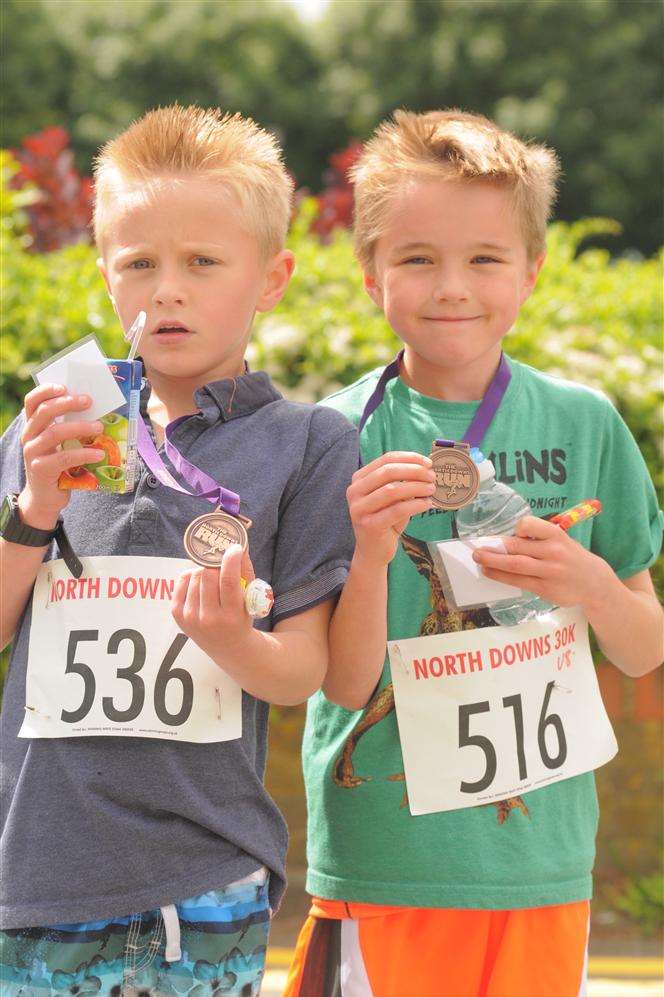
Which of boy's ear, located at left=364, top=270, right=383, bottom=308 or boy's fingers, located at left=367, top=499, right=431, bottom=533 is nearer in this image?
boy's fingers, located at left=367, top=499, right=431, bottom=533

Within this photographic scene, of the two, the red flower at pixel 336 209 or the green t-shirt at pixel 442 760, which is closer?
the green t-shirt at pixel 442 760

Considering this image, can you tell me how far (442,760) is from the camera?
7.59 feet

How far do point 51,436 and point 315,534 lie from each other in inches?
18.4

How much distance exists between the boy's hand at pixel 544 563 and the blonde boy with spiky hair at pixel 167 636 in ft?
0.96

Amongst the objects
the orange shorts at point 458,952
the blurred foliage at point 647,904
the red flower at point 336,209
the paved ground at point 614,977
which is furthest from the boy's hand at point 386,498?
the red flower at point 336,209

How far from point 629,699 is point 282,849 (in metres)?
2.71

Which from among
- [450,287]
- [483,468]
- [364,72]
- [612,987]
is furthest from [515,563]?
[364,72]

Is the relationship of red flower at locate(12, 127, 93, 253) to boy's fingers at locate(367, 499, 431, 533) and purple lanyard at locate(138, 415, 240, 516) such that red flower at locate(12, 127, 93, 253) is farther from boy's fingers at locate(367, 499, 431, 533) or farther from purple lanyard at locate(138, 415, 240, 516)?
boy's fingers at locate(367, 499, 431, 533)

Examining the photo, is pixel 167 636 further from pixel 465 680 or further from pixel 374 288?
pixel 374 288

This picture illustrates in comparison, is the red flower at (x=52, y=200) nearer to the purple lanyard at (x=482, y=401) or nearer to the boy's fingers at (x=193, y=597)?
the purple lanyard at (x=482, y=401)

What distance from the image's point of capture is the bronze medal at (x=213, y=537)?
5.95ft

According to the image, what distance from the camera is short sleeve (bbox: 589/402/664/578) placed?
247cm

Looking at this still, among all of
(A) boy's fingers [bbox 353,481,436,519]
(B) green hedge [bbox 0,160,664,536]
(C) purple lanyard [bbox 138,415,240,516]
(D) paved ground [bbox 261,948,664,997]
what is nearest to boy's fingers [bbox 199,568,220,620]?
(C) purple lanyard [bbox 138,415,240,516]

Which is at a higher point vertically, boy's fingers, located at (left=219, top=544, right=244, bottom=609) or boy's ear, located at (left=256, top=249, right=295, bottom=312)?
boy's ear, located at (left=256, top=249, right=295, bottom=312)
